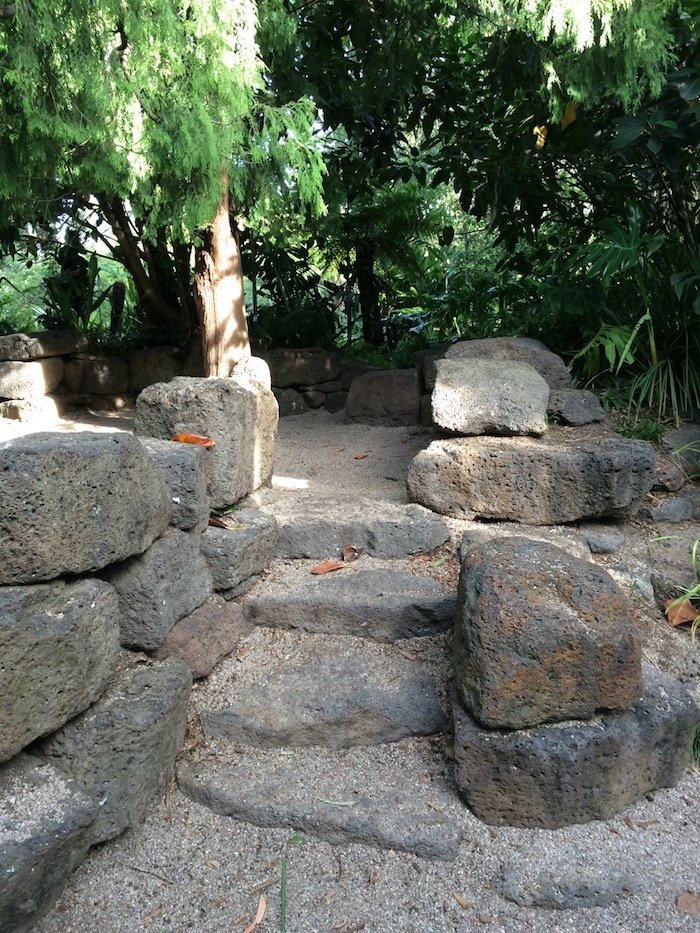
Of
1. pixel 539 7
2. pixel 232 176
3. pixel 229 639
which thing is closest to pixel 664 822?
pixel 229 639

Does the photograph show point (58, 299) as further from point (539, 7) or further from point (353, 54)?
point (539, 7)

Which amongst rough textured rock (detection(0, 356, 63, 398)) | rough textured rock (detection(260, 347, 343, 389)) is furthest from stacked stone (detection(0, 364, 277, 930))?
rough textured rock (detection(0, 356, 63, 398))

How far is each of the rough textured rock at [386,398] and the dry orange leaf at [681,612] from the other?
2663 millimetres

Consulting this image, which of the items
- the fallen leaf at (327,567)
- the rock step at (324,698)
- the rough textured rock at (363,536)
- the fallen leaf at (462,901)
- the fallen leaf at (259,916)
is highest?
the rough textured rock at (363,536)

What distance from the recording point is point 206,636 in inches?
109

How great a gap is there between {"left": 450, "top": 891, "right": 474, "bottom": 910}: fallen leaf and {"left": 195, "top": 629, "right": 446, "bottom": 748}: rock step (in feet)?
1.80

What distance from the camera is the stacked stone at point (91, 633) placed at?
76.3 inches

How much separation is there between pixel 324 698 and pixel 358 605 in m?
0.40

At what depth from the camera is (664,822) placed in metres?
2.38

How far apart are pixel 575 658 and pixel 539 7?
3.07m

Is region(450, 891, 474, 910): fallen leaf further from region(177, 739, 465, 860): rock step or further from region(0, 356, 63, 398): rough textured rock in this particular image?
region(0, 356, 63, 398): rough textured rock

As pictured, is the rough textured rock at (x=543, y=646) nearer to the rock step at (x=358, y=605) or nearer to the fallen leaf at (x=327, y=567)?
the rock step at (x=358, y=605)

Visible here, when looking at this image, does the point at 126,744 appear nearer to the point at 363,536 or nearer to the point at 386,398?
the point at 363,536

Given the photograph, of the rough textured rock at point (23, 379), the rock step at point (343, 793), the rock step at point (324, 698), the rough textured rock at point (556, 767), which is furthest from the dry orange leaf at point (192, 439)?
the rough textured rock at point (23, 379)
